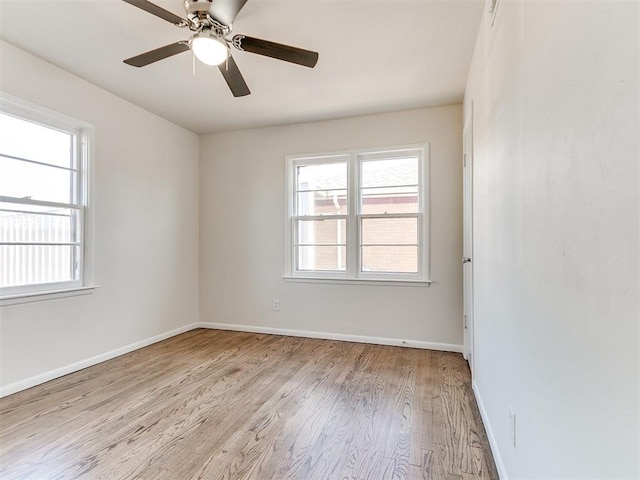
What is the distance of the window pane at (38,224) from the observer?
2.49 meters

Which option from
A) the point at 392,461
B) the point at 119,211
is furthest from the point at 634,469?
the point at 119,211

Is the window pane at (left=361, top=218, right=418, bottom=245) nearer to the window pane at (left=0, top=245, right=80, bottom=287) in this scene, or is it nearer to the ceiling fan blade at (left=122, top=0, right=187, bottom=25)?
the ceiling fan blade at (left=122, top=0, right=187, bottom=25)

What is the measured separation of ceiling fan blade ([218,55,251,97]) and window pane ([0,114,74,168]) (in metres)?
1.71

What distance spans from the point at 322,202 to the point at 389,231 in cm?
87

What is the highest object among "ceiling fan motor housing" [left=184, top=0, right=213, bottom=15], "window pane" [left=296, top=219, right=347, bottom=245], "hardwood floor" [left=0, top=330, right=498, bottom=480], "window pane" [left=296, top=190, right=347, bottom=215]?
"ceiling fan motor housing" [left=184, top=0, right=213, bottom=15]

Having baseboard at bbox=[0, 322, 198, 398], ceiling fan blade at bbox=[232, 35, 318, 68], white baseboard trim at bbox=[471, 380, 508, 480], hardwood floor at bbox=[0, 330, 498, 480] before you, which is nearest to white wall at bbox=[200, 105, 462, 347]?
hardwood floor at bbox=[0, 330, 498, 480]

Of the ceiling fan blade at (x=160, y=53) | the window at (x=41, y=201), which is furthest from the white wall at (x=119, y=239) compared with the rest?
the ceiling fan blade at (x=160, y=53)

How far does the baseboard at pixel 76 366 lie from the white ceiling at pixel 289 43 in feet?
Answer: 8.19

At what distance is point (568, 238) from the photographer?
0.84m

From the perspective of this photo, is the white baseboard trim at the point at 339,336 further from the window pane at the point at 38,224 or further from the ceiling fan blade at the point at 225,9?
the ceiling fan blade at the point at 225,9

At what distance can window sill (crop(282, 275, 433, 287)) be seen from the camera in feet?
11.6

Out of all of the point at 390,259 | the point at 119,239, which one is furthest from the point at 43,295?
the point at 390,259

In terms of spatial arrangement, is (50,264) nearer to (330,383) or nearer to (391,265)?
(330,383)

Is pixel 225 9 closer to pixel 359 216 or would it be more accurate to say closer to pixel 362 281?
pixel 359 216
